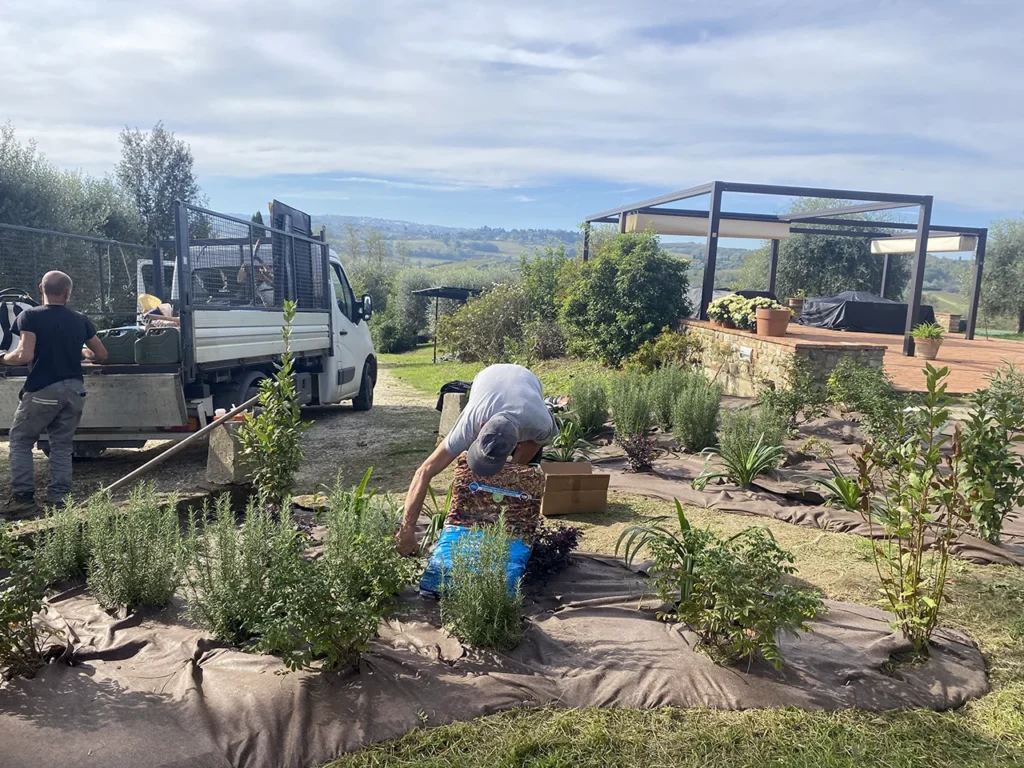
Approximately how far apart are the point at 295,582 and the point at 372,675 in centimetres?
50

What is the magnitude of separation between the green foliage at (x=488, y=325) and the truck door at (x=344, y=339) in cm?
717

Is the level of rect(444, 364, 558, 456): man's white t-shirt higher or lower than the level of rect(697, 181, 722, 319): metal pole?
lower

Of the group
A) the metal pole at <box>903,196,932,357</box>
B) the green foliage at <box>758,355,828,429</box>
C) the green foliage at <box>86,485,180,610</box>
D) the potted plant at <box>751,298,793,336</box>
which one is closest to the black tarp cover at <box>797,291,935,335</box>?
the metal pole at <box>903,196,932,357</box>

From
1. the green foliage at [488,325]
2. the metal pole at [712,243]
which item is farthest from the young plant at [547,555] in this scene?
the green foliage at [488,325]

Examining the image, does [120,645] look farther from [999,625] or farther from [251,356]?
[251,356]

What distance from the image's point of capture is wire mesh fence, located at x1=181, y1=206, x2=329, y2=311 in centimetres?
704

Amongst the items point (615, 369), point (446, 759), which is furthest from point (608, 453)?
point (615, 369)

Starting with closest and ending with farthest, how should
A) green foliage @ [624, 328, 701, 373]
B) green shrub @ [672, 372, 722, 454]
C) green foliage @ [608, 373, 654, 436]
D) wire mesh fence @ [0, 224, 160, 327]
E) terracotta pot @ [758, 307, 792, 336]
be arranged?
1. green shrub @ [672, 372, 722, 454]
2. green foliage @ [608, 373, 654, 436]
3. wire mesh fence @ [0, 224, 160, 327]
4. terracotta pot @ [758, 307, 792, 336]
5. green foliage @ [624, 328, 701, 373]

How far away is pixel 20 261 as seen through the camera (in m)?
8.02

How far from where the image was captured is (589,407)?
7.74 m

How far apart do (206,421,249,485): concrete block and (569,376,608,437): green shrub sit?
136 inches

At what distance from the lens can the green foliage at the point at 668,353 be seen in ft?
37.1

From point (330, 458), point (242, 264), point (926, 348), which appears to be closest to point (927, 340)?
point (926, 348)

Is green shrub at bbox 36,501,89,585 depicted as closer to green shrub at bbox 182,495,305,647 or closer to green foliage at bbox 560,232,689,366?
green shrub at bbox 182,495,305,647
